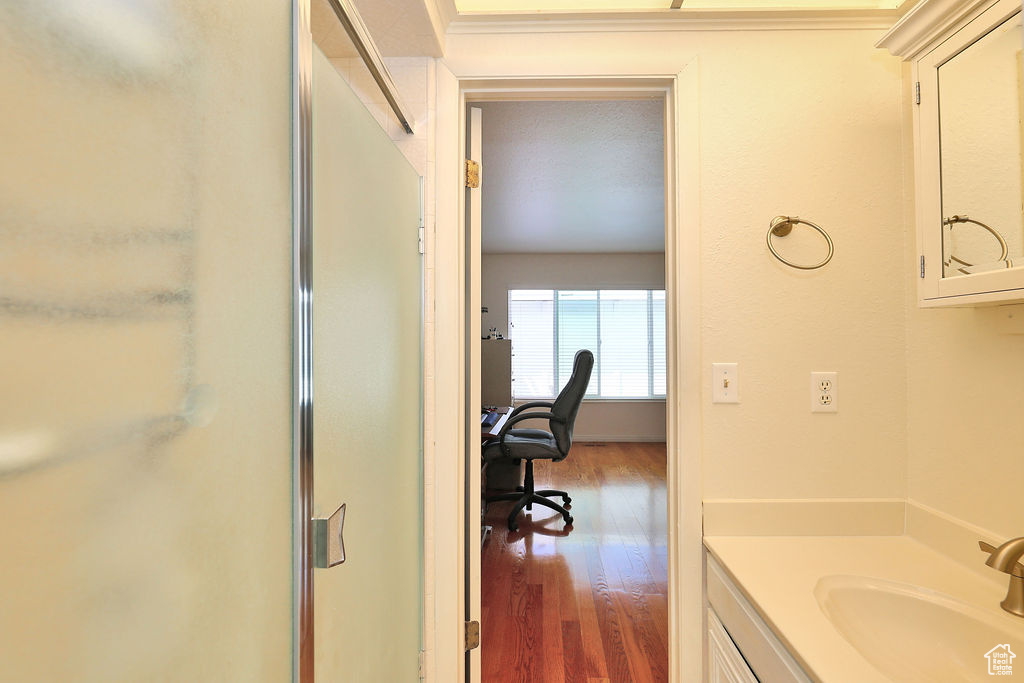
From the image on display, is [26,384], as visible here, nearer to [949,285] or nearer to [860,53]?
[949,285]

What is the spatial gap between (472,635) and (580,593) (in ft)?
3.94

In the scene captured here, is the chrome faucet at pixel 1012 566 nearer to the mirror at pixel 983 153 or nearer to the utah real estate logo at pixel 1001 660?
the utah real estate logo at pixel 1001 660

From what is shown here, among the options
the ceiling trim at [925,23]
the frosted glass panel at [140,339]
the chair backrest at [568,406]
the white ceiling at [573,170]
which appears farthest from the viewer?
the chair backrest at [568,406]

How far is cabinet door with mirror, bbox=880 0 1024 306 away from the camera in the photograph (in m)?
1.04

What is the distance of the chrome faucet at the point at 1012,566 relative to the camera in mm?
996

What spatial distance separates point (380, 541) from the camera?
1.14 meters

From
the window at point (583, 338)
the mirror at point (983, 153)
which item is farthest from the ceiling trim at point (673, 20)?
the window at point (583, 338)

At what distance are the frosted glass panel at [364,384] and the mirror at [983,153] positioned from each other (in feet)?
4.14

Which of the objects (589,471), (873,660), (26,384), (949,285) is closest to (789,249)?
(949,285)

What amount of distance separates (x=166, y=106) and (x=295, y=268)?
27 centimetres

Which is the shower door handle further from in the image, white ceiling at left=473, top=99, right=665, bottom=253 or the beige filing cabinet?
the beige filing cabinet

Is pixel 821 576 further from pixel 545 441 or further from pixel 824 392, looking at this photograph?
pixel 545 441

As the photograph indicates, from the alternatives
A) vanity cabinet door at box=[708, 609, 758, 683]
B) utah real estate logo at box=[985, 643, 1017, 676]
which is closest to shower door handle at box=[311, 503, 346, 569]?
vanity cabinet door at box=[708, 609, 758, 683]

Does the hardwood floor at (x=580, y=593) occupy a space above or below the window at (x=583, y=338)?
below
